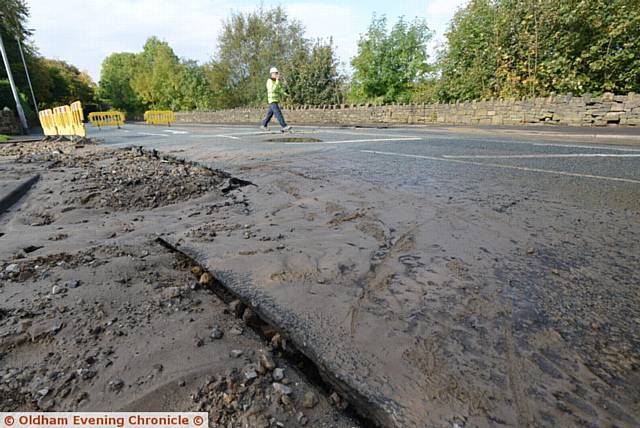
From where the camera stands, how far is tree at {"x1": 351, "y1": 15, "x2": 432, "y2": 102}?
2250 centimetres

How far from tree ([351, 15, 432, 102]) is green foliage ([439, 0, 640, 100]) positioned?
6.16m

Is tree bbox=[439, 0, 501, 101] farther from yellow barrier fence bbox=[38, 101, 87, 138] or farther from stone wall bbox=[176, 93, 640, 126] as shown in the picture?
yellow barrier fence bbox=[38, 101, 87, 138]

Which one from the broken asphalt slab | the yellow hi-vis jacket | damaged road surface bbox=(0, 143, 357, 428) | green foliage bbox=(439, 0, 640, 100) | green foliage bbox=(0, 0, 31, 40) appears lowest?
the broken asphalt slab

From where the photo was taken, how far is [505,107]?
12648 mm

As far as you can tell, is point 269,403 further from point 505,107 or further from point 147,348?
point 505,107

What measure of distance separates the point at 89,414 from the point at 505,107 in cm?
1485

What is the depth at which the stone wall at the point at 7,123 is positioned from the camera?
601 inches

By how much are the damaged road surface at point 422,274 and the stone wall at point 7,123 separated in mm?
17355

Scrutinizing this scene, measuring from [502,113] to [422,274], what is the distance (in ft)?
45.2

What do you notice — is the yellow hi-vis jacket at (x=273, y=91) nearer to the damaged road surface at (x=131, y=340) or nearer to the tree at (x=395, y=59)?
the damaged road surface at (x=131, y=340)

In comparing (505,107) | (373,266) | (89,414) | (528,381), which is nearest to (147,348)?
(89,414)

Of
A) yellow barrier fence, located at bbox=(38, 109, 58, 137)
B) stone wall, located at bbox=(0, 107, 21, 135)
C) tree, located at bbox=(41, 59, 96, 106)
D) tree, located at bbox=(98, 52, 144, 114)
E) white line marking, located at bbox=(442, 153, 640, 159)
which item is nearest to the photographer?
white line marking, located at bbox=(442, 153, 640, 159)

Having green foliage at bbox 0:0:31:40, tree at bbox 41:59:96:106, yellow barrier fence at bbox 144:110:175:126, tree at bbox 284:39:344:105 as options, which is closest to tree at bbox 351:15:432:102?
tree at bbox 284:39:344:105

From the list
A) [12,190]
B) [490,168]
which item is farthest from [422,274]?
[12,190]
